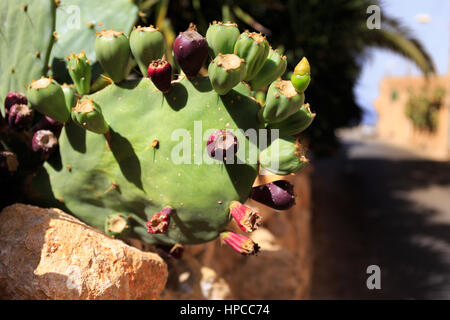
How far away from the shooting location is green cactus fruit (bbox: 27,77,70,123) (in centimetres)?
159

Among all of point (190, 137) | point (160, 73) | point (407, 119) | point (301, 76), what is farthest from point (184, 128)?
point (407, 119)

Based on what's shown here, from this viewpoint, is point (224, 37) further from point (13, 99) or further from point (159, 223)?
point (13, 99)

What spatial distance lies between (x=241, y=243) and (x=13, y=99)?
1015mm

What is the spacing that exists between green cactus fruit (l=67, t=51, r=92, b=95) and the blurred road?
3.84 meters

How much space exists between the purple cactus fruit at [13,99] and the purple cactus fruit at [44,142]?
0.14m

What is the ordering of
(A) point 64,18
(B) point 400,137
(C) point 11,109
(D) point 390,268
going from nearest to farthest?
1. (C) point 11,109
2. (A) point 64,18
3. (D) point 390,268
4. (B) point 400,137

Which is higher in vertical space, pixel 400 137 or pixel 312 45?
pixel 312 45

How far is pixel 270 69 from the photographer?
5.24ft

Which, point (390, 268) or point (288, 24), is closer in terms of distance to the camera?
point (288, 24)
